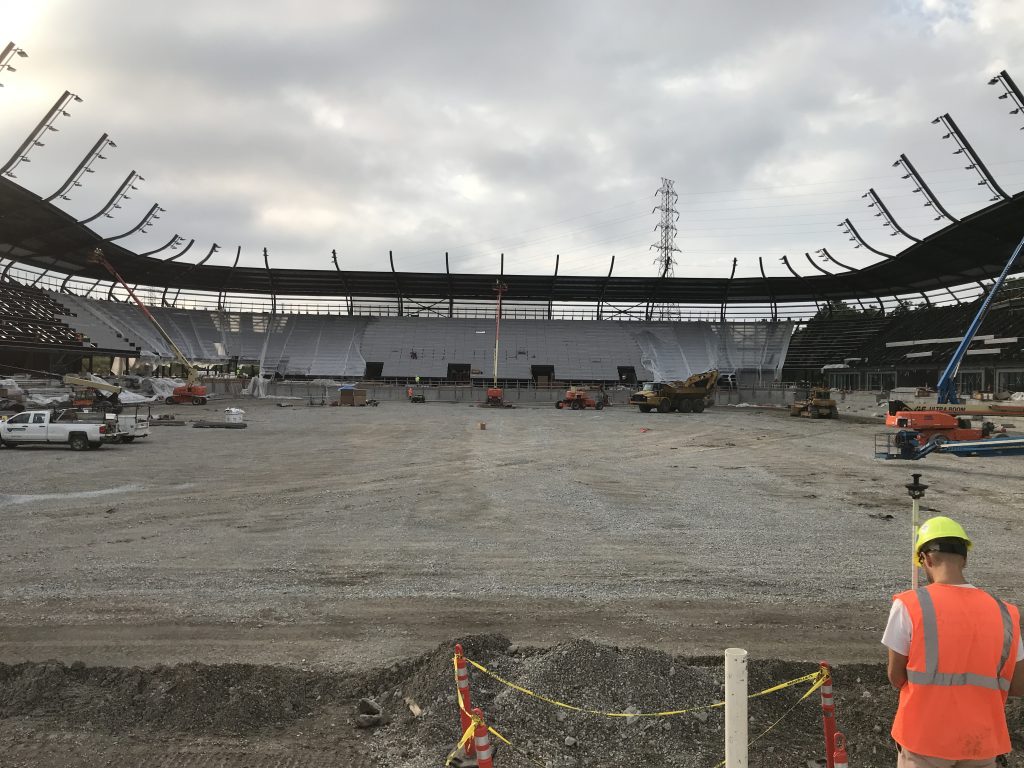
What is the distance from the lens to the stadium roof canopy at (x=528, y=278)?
4959 cm

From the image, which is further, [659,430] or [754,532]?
[659,430]

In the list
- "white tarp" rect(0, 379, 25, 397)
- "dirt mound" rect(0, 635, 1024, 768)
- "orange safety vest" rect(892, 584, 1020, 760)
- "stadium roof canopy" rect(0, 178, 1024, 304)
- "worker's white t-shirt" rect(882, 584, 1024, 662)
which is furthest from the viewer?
"stadium roof canopy" rect(0, 178, 1024, 304)

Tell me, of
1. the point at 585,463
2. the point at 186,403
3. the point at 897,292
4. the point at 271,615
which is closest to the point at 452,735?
the point at 271,615

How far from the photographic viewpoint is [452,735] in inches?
169

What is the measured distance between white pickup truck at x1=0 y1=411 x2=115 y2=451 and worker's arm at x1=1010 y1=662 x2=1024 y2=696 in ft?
77.1

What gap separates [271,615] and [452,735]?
3094mm

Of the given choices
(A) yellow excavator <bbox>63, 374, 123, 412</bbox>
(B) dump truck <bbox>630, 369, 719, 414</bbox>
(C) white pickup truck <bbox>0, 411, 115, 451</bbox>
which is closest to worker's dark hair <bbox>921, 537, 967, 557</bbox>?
(C) white pickup truck <bbox>0, 411, 115, 451</bbox>

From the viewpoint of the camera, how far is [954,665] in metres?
2.43

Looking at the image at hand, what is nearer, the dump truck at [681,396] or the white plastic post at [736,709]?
the white plastic post at [736,709]

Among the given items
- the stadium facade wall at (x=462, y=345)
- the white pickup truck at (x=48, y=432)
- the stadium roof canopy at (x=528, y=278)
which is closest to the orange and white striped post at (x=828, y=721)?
the white pickup truck at (x=48, y=432)

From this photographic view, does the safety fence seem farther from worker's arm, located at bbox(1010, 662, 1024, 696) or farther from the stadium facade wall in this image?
the stadium facade wall

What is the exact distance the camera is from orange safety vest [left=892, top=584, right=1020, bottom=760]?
2.41m

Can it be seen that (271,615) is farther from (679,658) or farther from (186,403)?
(186,403)

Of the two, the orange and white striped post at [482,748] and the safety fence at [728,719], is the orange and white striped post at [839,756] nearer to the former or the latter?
the safety fence at [728,719]
